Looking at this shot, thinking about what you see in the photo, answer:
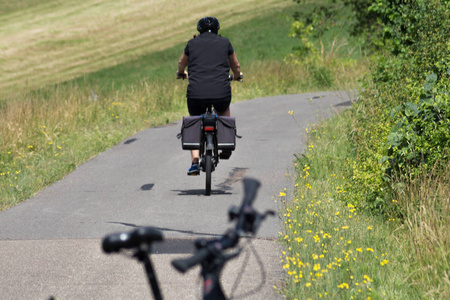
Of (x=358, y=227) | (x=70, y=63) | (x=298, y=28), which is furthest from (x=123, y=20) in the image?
(x=358, y=227)

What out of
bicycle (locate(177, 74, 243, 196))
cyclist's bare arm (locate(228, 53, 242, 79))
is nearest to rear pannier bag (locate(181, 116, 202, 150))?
bicycle (locate(177, 74, 243, 196))

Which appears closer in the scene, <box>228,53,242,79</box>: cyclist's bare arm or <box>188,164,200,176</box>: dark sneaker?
<box>228,53,242,79</box>: cyclist's bare arm

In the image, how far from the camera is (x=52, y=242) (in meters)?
7.07

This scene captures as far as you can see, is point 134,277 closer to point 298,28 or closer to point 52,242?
point 52,242

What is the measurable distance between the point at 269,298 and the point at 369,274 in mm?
764

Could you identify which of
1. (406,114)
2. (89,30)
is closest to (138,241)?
(406,114)

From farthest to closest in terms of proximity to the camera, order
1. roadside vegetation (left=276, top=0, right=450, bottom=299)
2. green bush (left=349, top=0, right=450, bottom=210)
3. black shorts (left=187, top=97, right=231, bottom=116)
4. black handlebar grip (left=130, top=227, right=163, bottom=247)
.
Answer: black shorts (left=187, top=97, right=231, bottom=116), green bush (left=349, top=0, right=450, bottom=210), roadside vegetation (left=276, top=0, right=450, bottom=299), black handlebar grip (left=130, top=227, right=163, bottom=247)

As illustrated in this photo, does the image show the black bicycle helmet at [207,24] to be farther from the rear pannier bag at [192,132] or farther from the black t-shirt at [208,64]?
the rear pannier bag at [192,132]

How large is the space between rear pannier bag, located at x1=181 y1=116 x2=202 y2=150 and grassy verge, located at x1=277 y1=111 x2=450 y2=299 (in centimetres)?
133

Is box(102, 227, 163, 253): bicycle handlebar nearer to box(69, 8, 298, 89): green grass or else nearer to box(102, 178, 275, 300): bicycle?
box(102, 178, 275, 300): bicycle

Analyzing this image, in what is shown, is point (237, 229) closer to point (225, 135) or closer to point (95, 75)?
point (225, 135)

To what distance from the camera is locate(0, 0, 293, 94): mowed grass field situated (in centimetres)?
4484

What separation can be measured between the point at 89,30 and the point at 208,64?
154 ft

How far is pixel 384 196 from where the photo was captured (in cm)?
721
